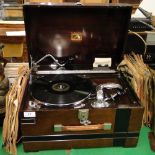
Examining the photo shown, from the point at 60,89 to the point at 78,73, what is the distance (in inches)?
7.9

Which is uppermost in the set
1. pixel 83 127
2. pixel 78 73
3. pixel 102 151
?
pixel 78 73

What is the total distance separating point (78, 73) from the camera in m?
1.36

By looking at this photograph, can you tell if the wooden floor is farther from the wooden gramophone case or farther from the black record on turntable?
the black record on turntable

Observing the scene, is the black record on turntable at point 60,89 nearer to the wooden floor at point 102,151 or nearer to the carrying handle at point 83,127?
the carrying handle at point 83,127

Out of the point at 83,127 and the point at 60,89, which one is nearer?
the point at 83,127

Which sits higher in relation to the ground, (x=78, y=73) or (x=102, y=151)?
(x=78, y=73)

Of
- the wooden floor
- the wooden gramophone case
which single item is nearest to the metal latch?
the wooden gramophone case

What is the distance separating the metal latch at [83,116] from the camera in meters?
1.02

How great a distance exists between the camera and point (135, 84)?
126cm

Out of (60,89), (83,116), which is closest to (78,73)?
(60,89)

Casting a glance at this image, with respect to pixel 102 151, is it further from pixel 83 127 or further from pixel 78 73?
pixel 78 73

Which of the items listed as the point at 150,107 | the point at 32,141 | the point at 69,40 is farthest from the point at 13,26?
the point at 150,107

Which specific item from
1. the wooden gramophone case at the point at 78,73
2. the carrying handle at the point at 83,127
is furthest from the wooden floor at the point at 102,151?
the carrying handle at the point at 83,127

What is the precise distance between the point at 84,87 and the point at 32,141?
0.38 metres
